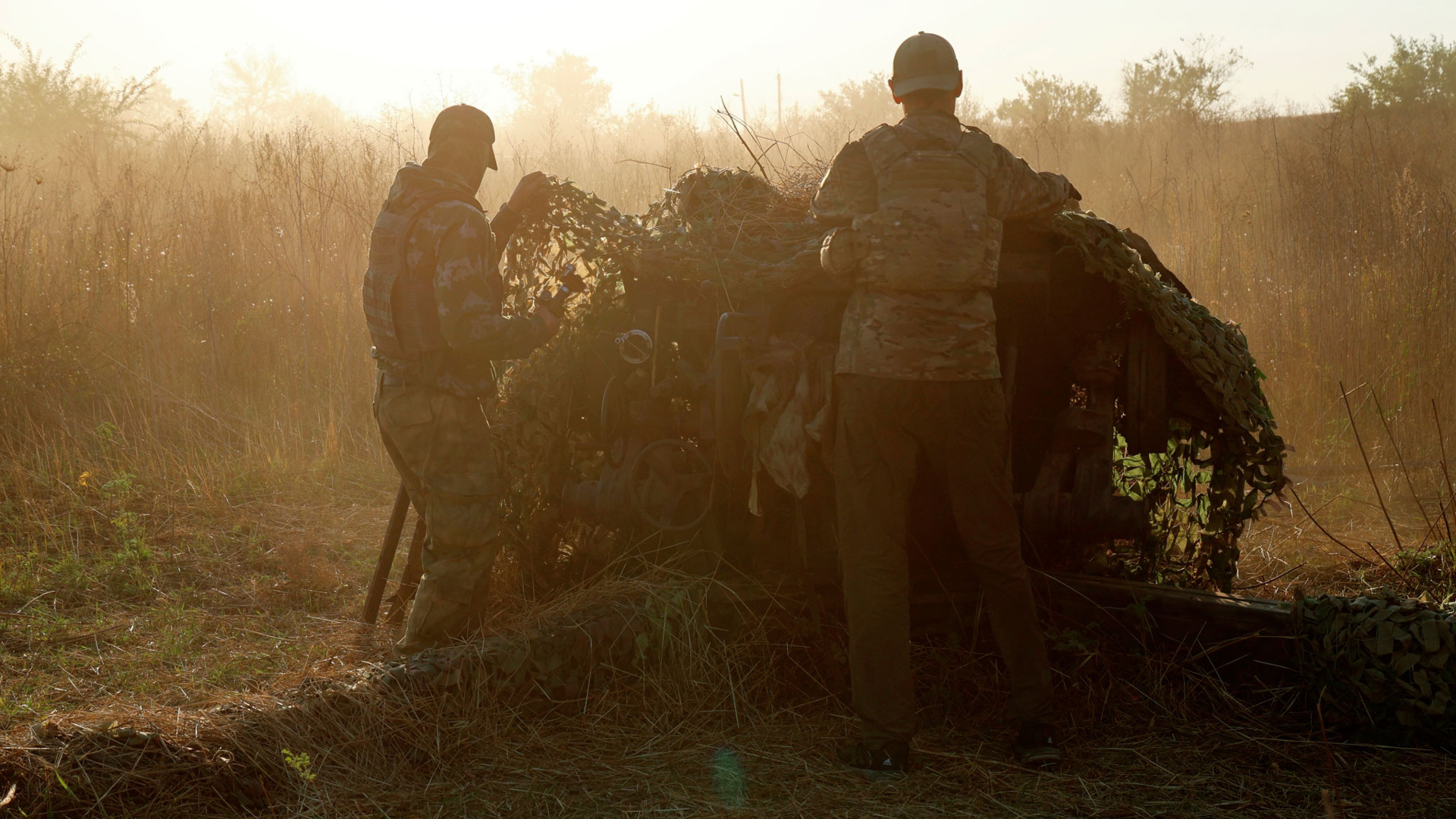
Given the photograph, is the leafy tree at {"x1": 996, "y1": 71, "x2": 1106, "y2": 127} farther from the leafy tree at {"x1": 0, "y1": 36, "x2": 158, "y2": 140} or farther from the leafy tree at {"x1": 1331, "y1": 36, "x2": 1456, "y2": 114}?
the leafy tree at {"x1": 0, "y1": 36, "x2": 158, "y2": 140}

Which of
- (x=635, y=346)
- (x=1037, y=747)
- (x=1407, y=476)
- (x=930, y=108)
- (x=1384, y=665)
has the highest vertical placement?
(x=930, y=108)

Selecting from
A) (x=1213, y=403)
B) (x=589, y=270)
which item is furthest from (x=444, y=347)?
(x=1213, y=403)

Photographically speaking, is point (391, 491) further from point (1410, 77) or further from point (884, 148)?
point (1410, 77)

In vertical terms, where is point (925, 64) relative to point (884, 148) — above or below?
above

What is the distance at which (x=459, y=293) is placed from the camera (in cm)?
461

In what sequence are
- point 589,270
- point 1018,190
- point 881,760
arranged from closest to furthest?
point 881,760, point 1018,190, point 589,270

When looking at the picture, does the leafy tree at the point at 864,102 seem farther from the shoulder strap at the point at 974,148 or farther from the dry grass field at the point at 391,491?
the shoulder strap at the point at 974,148

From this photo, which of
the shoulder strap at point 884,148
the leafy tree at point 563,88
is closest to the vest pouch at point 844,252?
the shoulder strap at point 884,148

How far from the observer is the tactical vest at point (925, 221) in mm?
3973

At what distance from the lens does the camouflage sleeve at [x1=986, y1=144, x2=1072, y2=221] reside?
13.6 feet

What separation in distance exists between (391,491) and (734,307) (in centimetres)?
449

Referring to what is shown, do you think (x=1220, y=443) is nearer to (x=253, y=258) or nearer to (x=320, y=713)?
(x=320, y=713)

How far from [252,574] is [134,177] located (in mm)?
7308

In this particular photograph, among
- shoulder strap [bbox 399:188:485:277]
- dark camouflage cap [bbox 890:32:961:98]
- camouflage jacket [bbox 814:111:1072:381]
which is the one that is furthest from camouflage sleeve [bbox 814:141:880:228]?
shoulder strap [bbox 399:188:485:277]
